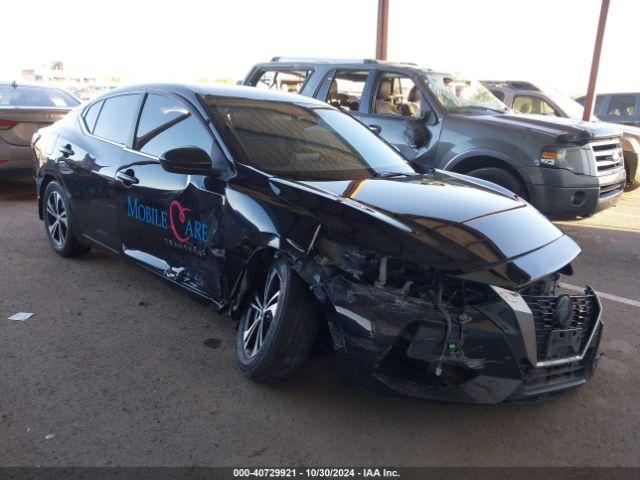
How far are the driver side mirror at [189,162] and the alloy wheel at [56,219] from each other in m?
2.11

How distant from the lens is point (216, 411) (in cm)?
291

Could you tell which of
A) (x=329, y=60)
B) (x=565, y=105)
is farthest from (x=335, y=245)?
(x=565, y=105)

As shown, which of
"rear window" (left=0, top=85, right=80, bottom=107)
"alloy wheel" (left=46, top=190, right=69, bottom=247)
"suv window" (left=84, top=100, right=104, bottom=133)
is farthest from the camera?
"rear window" (left=0, top=85, right=80, bottom=107)

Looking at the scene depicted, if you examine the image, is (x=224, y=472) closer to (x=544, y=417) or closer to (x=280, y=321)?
(x=280, y=321)

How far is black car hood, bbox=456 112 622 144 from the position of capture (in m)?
5.88

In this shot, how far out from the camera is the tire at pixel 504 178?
6.01 m

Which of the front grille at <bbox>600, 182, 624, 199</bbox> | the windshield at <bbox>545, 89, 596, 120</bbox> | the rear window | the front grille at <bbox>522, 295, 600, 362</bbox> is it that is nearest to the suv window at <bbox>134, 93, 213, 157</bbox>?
the front grille at <bbox>522, 295, 600, 362</bbox>

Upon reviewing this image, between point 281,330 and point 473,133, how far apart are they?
4.14 m

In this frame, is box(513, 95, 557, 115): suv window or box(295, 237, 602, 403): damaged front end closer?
box(295, 237, 602, 403): damaged front end

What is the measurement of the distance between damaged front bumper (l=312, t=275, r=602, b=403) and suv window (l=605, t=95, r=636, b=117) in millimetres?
11900

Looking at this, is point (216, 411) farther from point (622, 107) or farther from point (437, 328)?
point (622, 107)

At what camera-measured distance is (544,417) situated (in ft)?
9.80

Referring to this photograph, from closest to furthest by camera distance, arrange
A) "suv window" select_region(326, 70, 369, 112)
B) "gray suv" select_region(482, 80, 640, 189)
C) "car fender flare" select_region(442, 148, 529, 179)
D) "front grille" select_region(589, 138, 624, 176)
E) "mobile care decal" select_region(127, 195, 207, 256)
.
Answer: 1. "mobile care decal" select_region(127, 195, 207, 256)
2. "car fender flare" select_region(442, 148, 529, 179)
3. "front grille" select_region(589, 138, 624, 176)
4. "suv window" select_region(326, 70, 369, 112)
5. "gray suv" select_region(482, 80, 640, 189)

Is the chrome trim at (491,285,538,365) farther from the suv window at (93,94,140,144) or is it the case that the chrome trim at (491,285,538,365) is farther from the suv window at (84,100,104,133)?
the suv window at (84,100,104,133)
